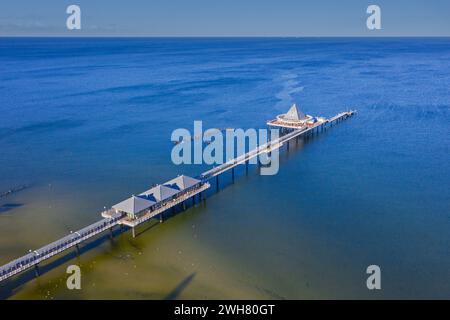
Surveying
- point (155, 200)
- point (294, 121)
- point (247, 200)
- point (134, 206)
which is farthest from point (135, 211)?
point (294, 121)

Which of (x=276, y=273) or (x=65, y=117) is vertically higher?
(x=65, y=117)

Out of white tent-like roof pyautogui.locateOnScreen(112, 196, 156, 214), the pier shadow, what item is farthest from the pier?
the pier shadow

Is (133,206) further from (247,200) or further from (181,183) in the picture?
(247,200)

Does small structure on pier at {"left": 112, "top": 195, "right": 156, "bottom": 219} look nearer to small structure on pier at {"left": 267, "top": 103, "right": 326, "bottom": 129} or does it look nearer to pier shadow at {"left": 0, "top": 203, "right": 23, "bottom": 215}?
pier shadow at {"left": 0, "top": 203, "right": 23, "bottom": 215}

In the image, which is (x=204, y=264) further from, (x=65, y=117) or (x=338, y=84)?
(x=338, y=84)
